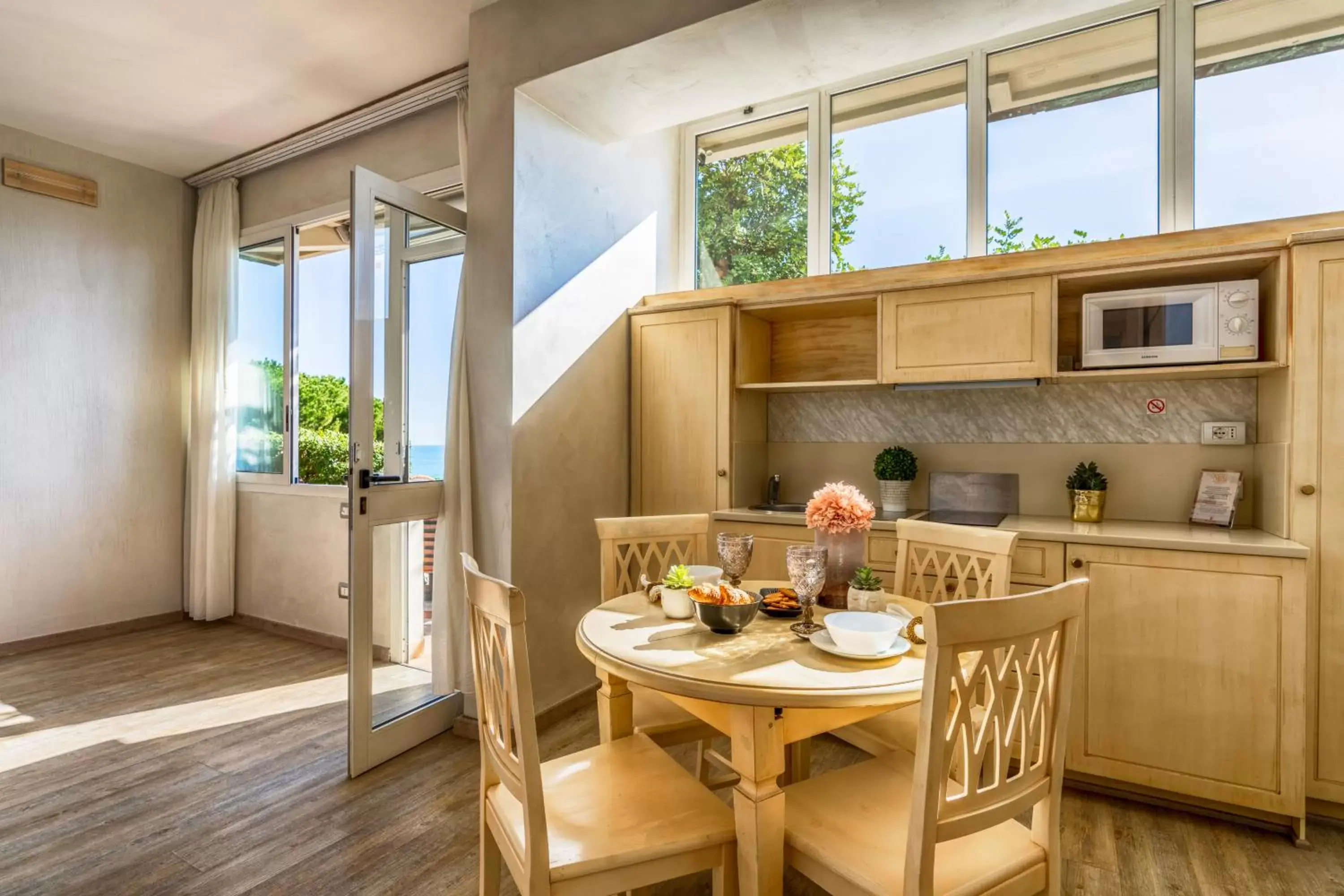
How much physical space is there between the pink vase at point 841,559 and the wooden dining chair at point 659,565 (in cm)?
53

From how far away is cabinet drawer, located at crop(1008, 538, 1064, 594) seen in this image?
7.88 feet

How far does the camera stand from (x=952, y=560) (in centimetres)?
215

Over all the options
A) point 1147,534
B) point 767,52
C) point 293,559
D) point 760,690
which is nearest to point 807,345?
point 767,52

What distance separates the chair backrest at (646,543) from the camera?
7.57 ft

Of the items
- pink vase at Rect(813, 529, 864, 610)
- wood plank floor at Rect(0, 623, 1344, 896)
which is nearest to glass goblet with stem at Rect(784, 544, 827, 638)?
pink vase at Rect(813, 529, 864, 610)

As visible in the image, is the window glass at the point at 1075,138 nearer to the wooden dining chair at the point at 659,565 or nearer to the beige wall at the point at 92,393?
the wooden dining chair at the point at 659,565

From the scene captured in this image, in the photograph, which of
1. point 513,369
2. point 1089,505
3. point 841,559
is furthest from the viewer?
point 513,369

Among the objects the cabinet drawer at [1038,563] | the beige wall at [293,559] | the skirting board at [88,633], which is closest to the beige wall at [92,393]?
the skirting board at [88,633]

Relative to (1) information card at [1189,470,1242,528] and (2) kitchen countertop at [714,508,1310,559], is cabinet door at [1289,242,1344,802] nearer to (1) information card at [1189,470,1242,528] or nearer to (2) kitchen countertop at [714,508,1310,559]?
(2) kitchen countertop at [714,508,1310,559]

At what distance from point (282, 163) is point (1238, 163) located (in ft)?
16.5

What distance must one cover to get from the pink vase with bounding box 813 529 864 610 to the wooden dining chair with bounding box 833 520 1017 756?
0.90 ft

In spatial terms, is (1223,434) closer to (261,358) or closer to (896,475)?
(896,475)

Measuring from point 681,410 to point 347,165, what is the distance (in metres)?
2.59

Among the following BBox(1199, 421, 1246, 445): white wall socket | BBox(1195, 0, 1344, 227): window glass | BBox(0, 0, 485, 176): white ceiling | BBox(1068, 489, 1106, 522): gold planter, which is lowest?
BBox(1068, 489, 1106, 522): gold planter
